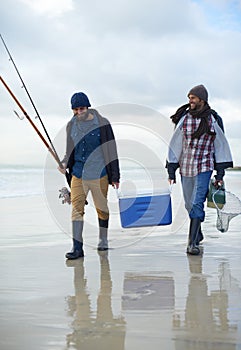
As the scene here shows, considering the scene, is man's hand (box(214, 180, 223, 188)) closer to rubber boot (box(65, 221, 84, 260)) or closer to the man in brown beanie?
the man in brown beanie

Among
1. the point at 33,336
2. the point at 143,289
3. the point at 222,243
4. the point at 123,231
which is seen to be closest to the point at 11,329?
the point at 33,336

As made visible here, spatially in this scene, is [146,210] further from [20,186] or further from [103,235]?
[20,186]

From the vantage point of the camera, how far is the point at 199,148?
17.3 ft

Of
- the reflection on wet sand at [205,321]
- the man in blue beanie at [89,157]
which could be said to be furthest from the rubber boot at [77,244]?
the reflection on wet sand at [205,321]

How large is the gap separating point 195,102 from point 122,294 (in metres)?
2.16

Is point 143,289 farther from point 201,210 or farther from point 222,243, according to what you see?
point 222,243

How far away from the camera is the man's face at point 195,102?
5.21 meters

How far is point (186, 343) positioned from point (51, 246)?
3.23 m

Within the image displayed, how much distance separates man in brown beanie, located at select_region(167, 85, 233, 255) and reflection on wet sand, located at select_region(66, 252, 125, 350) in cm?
149

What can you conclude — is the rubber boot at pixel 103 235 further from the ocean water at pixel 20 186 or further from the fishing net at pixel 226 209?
the ocean water at pixel 20 186

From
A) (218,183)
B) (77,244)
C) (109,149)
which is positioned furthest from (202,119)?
(77,244)

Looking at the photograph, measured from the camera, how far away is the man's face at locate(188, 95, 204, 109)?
5211mm

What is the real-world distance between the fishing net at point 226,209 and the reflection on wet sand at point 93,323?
2.01 meters

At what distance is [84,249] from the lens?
5598 millimetres
